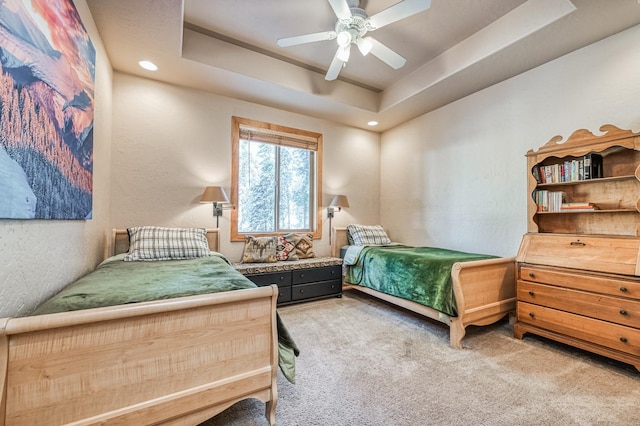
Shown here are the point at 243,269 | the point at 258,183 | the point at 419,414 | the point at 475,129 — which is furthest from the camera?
the point at 258,183

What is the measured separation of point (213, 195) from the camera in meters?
2.99

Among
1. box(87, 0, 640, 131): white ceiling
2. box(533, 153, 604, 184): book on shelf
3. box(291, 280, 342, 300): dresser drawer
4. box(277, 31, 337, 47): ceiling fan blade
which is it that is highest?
box(87, 0, 640, 131): white ceiling

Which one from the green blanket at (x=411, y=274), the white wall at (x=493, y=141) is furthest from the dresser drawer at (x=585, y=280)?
the white wall at (x=493, y=141)

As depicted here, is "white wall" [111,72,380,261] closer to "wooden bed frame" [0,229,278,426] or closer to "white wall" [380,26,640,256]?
"white wall" [380,26,640,256]

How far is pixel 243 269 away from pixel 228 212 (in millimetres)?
833

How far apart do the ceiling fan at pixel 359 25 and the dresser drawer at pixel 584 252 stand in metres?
2.02

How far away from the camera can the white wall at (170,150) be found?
2.80 m

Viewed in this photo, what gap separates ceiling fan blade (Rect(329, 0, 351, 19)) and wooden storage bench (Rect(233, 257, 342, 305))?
2.46m

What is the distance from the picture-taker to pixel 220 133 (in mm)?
3322

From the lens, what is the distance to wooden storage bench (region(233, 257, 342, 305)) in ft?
9.86

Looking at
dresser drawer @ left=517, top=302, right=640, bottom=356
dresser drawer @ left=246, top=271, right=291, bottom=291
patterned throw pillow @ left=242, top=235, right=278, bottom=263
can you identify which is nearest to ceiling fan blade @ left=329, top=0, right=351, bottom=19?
patterned throw pillow @ left=242, top=235, right=278, bottom=263

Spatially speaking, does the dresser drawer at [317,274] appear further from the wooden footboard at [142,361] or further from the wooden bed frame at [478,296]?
the wooden footboard at [142,361]

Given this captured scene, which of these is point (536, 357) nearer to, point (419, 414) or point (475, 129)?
point (419, 414)

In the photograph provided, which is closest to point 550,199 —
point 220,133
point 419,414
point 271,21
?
point 419,414
